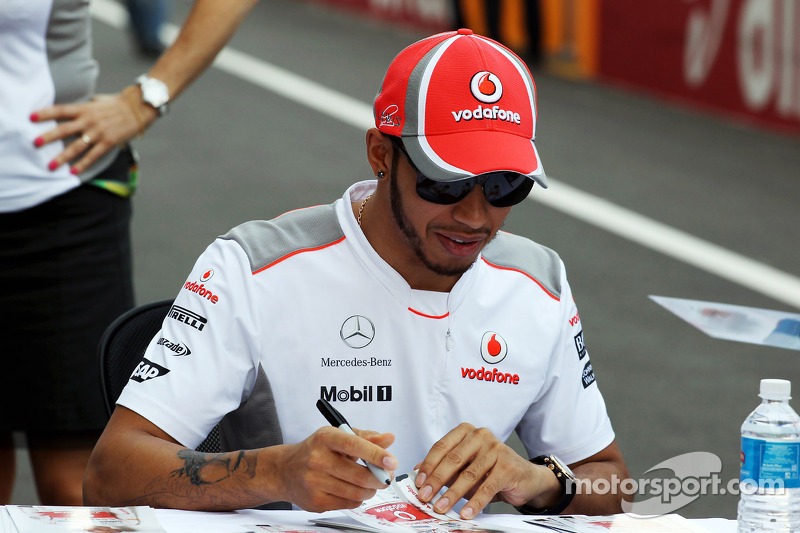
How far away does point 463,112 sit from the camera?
249 centimetres

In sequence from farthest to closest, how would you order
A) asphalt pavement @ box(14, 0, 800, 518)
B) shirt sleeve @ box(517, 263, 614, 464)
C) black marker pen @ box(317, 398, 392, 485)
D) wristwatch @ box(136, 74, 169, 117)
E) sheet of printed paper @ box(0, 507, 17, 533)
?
asphalt pavement @ box(14, 0, 800, 518), wristwatch @ box(136, 74, 169, 117), shirt sleeve @ box(517, 263, 614, 464), black marker pen @ box(317, 398, 392, 485), sheet of printed paper @ box(0, 507, 17, 533)

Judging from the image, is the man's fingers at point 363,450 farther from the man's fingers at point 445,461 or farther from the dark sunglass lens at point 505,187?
the dark sunglass lens at point 505,187

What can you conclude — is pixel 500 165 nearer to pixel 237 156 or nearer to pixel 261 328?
pixel 261 328

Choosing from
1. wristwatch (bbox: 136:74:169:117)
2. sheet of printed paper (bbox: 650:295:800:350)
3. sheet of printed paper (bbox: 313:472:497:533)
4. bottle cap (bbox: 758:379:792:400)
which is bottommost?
sheet of printed paper (bbox: 313:472:497:533)

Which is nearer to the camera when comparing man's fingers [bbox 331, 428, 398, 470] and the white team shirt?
man's fingers [bbox 331, 428, 398, 470]

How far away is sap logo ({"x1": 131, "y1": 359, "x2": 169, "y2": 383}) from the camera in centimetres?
248

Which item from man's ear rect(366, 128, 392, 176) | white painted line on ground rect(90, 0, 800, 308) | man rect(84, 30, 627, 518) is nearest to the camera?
man rect(84, 30, 627, 518)

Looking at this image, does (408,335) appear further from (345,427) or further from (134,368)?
(134,368)

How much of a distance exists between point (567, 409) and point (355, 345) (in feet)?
1.61

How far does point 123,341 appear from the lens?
2.75 metres

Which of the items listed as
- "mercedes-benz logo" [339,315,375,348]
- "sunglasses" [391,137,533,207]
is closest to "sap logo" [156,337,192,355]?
"mercedes-benz logo" [339,315,375,348]

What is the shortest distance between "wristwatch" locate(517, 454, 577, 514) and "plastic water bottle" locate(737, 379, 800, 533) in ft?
1.21

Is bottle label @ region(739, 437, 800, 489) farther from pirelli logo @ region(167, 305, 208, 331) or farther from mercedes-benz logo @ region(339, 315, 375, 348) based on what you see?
pirelli logo @ region(167, 305, 208, 331)

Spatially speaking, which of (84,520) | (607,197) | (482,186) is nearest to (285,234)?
(482,186)
